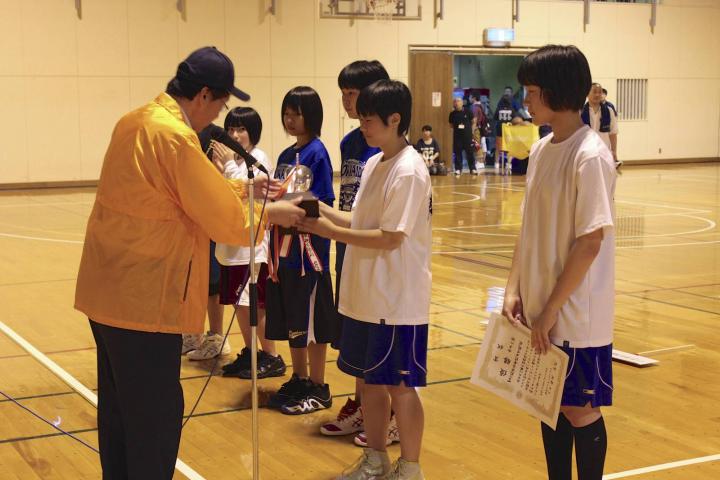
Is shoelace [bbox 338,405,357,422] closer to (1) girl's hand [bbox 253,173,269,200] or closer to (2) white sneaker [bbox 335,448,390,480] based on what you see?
(2) white sneaker [bbox 335,448,390,480]

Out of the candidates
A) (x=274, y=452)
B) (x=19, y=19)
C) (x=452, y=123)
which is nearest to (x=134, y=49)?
(x=19, y=19)

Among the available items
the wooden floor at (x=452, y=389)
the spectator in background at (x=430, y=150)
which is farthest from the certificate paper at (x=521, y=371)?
the spectator in background at (x=430, y=150)

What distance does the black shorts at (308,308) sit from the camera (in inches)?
193

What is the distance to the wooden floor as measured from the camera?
4215mm

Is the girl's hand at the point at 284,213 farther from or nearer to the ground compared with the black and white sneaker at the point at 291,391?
farther from the ground

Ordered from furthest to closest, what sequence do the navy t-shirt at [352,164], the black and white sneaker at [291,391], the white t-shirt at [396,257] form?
the black and white sneaker at [291,391]
the navy t-shirt at [352,164]
the white t-shirt at [396,257]

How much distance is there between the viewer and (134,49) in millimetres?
18094

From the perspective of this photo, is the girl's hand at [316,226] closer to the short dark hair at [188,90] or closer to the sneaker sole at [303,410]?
the short dark hair at [188,90]

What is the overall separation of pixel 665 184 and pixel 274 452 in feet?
52.0

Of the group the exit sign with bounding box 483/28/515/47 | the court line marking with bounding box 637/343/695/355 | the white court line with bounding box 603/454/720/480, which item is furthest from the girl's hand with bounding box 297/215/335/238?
the exit sign with bounding box 483/28/515/47

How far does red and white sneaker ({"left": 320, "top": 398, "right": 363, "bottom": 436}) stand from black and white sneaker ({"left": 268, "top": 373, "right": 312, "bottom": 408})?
1.33 feet

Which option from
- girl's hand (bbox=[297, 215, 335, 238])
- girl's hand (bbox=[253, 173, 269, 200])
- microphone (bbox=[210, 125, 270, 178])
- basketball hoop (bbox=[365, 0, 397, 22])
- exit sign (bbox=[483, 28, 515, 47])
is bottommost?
girl's hand (bbox=[297, 215, 335, 238])

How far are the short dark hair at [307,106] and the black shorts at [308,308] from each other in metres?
0.77

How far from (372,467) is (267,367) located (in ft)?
6.28
